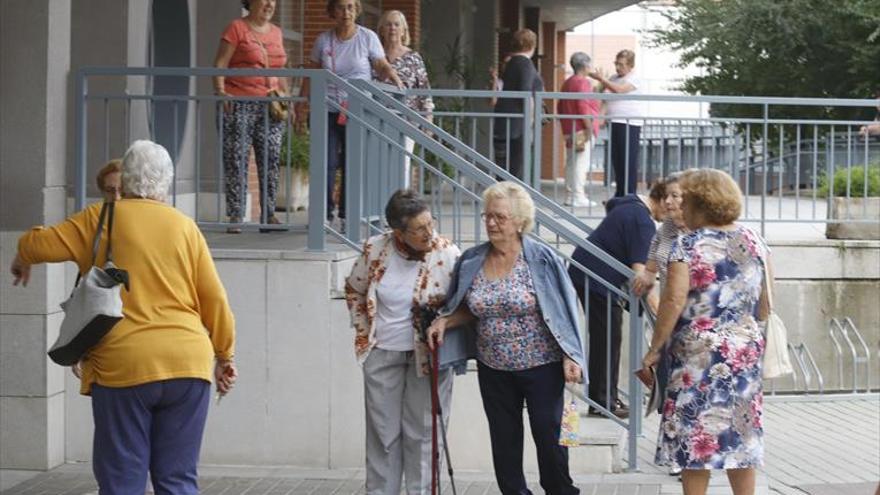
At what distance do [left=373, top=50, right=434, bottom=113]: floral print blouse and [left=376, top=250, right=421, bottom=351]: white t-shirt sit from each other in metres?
4.51

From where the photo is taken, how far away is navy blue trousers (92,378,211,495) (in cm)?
665

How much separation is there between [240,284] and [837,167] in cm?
679

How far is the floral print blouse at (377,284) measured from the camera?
792 centimetres

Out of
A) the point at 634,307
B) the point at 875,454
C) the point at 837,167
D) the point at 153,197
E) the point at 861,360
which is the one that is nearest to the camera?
the point at 153,197

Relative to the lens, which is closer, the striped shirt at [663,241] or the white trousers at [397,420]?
the white trousers at [397,420]

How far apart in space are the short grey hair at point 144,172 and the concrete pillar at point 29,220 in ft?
9.60

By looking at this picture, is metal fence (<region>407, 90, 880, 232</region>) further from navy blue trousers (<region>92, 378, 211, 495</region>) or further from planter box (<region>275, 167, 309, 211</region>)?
navy blue trousers (<region>92, 378, 211, 495</region>)

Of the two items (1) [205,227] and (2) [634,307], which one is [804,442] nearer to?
(2) [634,307]

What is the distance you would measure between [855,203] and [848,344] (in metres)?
1.16

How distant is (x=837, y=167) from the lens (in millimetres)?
14711

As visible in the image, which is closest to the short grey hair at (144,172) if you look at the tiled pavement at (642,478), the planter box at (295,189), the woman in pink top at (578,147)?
the tiled pavement at (642,478)

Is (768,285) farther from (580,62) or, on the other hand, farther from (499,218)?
(580,62)

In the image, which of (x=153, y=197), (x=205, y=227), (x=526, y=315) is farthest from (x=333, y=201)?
(x=153, y=197)

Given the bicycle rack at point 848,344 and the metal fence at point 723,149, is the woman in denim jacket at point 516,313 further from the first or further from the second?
the bicycle rack at point 848,344
